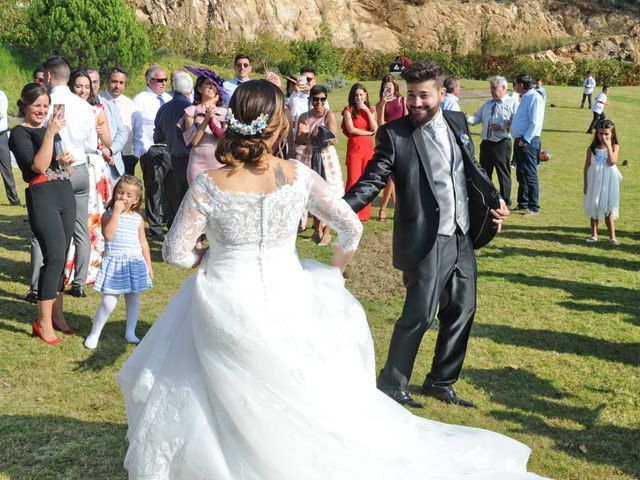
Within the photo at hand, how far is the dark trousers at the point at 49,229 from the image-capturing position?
6555mm

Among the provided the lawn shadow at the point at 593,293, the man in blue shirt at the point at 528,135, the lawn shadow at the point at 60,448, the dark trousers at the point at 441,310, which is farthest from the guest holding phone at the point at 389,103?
the lawn shadow at the point at 60,448

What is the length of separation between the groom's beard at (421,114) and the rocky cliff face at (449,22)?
171 feet

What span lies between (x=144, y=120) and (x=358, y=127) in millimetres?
2949

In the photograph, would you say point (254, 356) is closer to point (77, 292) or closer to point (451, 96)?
point (77, 292)

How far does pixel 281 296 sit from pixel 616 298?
6166 mm

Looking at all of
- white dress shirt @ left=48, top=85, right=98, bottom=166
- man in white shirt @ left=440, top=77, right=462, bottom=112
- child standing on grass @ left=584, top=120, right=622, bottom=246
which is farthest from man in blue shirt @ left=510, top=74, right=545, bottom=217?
white dress shirt @ left=48, top=85, right=98, bottom=166

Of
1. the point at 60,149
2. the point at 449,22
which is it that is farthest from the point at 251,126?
the point at 449,22

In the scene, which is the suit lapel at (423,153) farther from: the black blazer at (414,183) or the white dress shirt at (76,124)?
the white dress shirt at (76,124)

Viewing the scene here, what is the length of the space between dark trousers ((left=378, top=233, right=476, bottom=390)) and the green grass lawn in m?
0.34

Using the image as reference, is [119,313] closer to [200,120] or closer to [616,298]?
[200,120]

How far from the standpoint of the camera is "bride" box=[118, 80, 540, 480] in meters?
3.70

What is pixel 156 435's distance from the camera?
3.78 meters

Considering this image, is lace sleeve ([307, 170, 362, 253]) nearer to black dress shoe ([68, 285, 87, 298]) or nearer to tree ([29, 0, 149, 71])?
black dress shoe ([68, 285, 87, 298])

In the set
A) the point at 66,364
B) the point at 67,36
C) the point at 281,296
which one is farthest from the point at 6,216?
the point at 67,36
